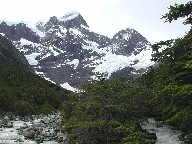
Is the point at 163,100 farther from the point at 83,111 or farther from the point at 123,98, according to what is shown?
the point at 83,111

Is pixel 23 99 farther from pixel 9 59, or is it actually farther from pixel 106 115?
pixel 9 59

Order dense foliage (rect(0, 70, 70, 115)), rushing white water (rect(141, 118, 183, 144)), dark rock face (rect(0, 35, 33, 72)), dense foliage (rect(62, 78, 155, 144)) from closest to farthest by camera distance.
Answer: dense foliage (rect(62, 78, 155, 144)) < rushing white water (rect(141, 118, 183, 144)) < dense foliage (rect(0, 70, 70, 115)) < dark rock face (rect(0, 35, 33, 72))

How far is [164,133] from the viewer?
20.6 m

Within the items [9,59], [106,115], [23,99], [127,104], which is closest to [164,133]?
[127,104]

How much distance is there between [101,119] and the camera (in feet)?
55.7

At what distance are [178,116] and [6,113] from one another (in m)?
21.0

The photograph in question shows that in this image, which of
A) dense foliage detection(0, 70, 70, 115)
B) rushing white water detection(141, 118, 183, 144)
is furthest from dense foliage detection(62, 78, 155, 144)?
dense foliage detection(0, 70, 70, 115)

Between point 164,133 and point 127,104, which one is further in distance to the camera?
point 164,133

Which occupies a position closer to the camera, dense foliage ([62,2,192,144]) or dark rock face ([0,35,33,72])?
dense foliage ([62,2,192,144])

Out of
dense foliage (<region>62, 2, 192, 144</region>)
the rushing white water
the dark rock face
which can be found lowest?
the rushing white water

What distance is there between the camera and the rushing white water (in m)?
18.9

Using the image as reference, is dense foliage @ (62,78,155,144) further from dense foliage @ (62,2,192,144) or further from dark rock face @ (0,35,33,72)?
dark rock face @ (0,35,33,72)

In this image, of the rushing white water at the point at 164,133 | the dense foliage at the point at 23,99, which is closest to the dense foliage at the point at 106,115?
the rushing white water at the point at 164,133

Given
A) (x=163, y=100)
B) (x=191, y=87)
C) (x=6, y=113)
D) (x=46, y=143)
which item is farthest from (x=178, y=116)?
(x=6, y=113)
